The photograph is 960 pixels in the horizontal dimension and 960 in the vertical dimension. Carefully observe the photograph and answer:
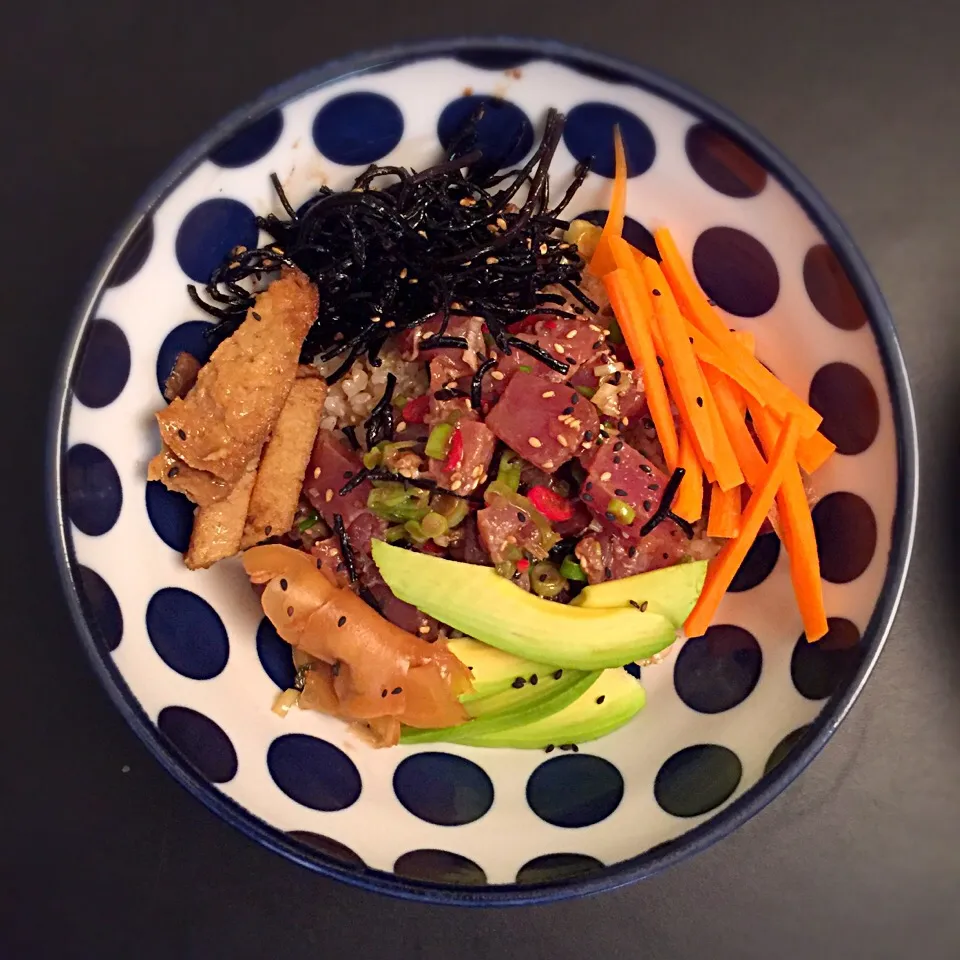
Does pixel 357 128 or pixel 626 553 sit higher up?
pixel 357 128

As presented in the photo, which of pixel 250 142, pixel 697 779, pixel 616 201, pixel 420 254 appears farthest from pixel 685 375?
pixel 250 142

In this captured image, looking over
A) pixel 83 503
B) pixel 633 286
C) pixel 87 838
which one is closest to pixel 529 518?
pixel 633 286

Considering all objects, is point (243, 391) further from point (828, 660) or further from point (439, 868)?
point (828, 660)

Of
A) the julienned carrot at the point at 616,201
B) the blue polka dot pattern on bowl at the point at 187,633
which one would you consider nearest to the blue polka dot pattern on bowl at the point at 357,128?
the julienned carrot at the point at 616,201

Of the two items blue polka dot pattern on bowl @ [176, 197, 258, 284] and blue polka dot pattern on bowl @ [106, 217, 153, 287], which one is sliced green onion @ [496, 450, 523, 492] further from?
blue polka dot pattern on bowl @ [106, 217, 153, 287]

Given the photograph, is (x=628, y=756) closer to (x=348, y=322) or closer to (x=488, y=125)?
(x=348, y=322)

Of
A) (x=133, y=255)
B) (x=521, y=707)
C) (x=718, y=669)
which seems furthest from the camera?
(x=718, y=669)

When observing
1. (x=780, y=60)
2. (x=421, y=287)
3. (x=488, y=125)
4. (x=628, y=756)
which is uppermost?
(x=780, y=60)
